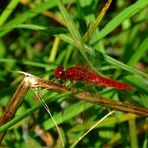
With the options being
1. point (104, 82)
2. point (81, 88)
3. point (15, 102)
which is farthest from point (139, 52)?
point (15, 102)

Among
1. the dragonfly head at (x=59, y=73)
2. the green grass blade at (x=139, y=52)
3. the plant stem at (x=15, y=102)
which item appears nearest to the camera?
the plant stem at (x=15, y=102)

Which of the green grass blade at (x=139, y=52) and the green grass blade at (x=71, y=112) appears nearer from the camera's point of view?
the green grass blade at (x=71, y=112)

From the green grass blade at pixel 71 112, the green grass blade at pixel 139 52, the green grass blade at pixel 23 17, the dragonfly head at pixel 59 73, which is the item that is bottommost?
the green grass blade at pixel 71 112

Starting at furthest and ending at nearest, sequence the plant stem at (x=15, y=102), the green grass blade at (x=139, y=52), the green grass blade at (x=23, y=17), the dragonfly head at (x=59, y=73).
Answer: the green grass blade at (x=139, y=52)
the green grass blade at (x=23, y=17)
the dragonfly head at (x=59, y=73)
the plant stem at (x=15, y=102)

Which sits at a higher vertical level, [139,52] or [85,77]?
[139,52]

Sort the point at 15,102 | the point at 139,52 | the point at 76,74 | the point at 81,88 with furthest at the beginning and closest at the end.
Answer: the point at 139,52 < the point at 76,74 < the point at 81,88 < the point at 15,102

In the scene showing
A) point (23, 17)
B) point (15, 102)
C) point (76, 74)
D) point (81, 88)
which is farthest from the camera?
point (23, 17)

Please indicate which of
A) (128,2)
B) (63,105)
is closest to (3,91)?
(63,105)

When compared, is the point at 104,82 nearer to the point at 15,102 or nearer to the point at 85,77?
the point at 85,77

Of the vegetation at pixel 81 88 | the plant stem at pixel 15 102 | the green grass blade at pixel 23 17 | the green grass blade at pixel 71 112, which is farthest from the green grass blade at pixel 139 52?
the plant stem at pixel 15 102

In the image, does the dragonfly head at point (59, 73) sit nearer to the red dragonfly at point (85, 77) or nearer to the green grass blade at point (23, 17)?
the red dragonfly at point (85, 77)

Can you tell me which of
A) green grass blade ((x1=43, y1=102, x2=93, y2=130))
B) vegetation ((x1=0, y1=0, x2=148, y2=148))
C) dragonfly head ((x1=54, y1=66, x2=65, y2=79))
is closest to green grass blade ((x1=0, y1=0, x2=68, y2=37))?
vegetation ((x1=0, y1=0, x2=148, y2=148))
